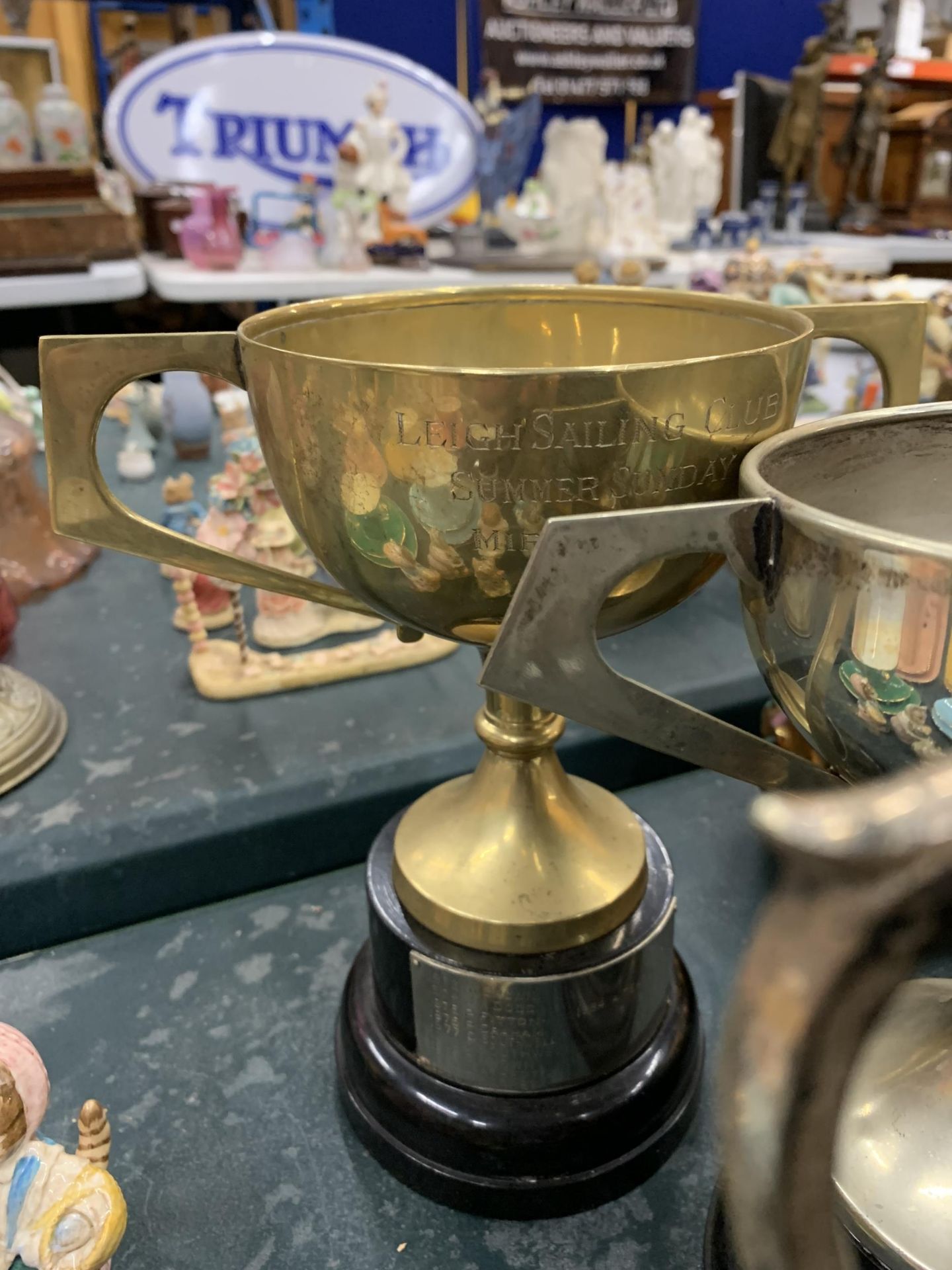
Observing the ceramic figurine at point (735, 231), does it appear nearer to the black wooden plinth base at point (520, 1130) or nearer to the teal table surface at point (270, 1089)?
the teal table surface at point (270, 1089)

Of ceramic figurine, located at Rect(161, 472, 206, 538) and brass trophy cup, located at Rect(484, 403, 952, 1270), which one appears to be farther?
ceramic figurine, located at Rect(161, 472, 206, 538)

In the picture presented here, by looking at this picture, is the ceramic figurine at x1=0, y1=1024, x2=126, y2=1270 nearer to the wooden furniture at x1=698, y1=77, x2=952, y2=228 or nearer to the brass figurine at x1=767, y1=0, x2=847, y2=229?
the brass figurine at x1=767, y1=0, x2=847, y2=229

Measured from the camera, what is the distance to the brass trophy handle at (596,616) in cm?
22

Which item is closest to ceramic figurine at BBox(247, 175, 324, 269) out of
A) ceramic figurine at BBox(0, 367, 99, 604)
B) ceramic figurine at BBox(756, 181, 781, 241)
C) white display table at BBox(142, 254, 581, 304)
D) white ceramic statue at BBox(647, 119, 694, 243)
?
white display table at BBox(142, 254, 581, 304)

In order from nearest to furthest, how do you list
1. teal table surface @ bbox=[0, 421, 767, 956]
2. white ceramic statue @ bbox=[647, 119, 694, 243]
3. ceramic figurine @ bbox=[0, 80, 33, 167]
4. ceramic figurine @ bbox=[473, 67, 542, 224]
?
teal table surface @ bbox=[0, 421, 767, 956]
ceramic figurine @ bbox=[0, 80, 33, 167]
ceramic figurine @ bbox=[473, 67, 542, 224]
white ceramic statue @ bbox=[647, 119, 694, 243]

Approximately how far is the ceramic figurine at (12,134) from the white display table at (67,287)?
0.81 feet

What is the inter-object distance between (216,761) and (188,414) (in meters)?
0.69

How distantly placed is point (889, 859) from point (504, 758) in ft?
0.92

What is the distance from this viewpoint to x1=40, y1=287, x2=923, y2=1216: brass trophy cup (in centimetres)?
26

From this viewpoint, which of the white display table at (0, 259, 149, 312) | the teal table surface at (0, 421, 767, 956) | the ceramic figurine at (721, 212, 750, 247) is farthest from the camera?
the ceramic figurine at (721, 212, 750, 247)

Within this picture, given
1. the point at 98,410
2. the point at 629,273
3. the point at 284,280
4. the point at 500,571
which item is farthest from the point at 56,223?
the point at 500,571

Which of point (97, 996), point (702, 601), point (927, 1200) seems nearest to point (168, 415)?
point (702, 601)

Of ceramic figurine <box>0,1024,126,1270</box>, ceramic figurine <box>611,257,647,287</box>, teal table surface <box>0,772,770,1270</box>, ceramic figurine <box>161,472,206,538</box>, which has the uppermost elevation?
ceramic figurine <box>611,257,647,287</box>

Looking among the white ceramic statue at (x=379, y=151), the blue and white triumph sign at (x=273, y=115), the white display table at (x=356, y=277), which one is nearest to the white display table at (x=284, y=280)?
the white display table at (x=356, y=277)
